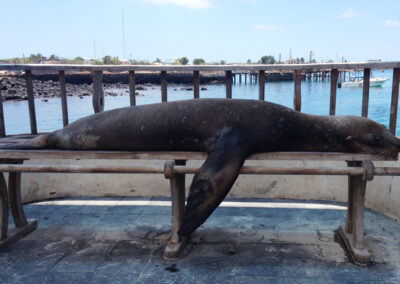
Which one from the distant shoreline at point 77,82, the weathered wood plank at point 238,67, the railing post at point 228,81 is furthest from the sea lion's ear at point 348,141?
the distant shoreline at point 77,82

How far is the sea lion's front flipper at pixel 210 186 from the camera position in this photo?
2396 millimetres

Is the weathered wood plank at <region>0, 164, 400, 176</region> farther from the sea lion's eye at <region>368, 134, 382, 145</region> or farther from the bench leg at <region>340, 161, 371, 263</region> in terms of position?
the sea lion's eye at <region>368, 134, 382, 145</region>

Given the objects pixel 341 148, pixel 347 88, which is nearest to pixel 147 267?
pixel 341 148

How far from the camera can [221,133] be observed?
9.24 ft

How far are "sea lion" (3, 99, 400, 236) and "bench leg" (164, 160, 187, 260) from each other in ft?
0.96

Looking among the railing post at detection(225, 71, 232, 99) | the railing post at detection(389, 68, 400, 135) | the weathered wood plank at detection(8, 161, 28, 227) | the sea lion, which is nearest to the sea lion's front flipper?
the sea lion

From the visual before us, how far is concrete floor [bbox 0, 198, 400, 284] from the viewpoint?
8.25 ft

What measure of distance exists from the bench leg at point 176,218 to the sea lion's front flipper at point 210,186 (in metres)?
0.35

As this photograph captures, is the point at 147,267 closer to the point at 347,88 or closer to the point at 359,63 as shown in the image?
the point at 359,63

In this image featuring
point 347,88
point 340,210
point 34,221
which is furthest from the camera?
point 347,88

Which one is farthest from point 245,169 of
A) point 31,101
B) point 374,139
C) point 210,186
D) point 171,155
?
point 31,101

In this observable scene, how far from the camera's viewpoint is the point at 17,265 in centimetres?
271

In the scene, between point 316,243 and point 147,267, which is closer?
point 147,267

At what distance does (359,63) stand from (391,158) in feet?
5.52
